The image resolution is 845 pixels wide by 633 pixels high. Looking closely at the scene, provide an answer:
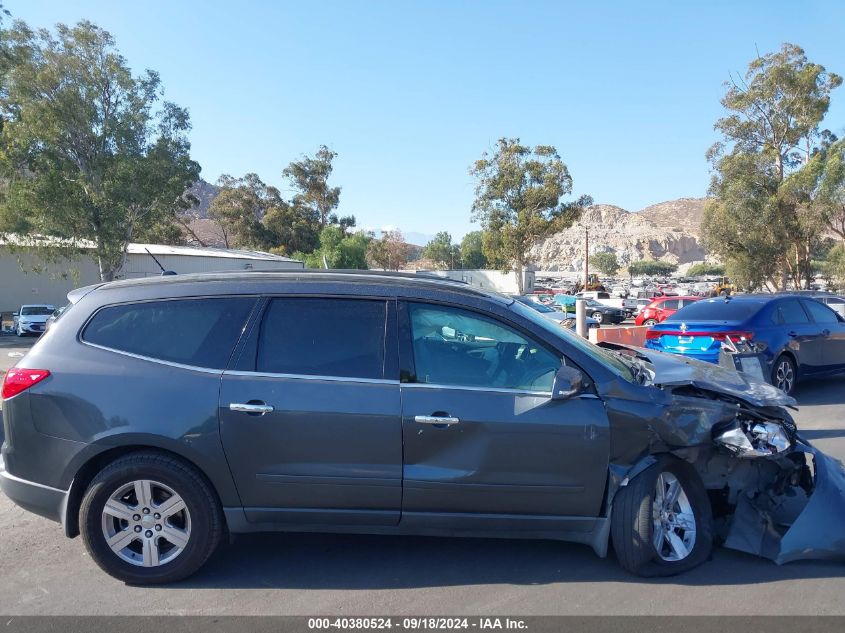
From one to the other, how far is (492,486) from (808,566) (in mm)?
2048

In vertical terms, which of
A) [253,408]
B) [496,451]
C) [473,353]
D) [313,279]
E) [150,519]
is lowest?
[150,519]

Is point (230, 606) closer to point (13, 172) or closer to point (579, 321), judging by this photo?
point (579, 321)

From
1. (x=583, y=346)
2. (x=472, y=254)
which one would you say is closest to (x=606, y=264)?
(x=472, y=254)

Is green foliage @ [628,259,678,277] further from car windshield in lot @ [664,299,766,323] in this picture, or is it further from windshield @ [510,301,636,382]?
windshield @ [510,301,636,382]

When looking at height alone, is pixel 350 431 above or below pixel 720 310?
below

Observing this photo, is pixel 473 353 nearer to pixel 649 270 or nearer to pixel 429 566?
pixel 429 566

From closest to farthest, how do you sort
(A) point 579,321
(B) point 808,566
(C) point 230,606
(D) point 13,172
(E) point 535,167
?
1. (C) point 230,606
2. (B) point 808,566
3. (A) point 579,321
4. (D) point 13,172
5. (E) point 535,167

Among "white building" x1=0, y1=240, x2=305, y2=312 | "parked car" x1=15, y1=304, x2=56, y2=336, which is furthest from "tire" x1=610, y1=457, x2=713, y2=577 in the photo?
"white building" x1=0, y1=240, x2=305, y2=312

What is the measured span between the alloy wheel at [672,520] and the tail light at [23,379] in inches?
146

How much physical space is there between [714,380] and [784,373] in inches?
242

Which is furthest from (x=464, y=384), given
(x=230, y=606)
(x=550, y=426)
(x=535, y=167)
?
(x=535, y=167)

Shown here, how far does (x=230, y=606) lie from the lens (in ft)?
12.0

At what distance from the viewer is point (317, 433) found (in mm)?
3789

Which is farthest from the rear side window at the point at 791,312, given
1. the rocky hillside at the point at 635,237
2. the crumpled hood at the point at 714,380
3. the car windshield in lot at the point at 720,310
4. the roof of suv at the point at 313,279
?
the rocky hillside at the point at 635,237
